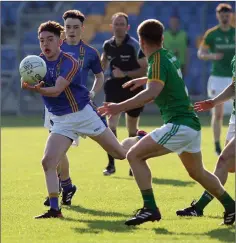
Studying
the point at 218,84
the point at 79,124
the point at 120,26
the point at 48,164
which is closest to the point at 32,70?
the point at 79,124

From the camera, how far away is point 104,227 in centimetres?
840

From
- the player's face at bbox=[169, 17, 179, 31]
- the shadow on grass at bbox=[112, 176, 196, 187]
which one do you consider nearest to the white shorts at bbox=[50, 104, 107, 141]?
the shadow on grass at bbox=[112, 176, 196, 187]

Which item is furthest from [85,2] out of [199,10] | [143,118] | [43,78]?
[43,78]

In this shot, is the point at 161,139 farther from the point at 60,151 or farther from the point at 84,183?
the point at 84,183

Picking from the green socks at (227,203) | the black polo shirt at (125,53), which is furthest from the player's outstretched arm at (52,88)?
the black polo shirt at (125,53)

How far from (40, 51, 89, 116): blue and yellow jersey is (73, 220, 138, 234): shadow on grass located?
1.28 metres

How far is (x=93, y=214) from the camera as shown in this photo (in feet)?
30.5

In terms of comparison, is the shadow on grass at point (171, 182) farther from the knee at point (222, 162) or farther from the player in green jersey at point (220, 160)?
the knee at point (222, 162)

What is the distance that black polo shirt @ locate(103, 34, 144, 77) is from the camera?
13413mm

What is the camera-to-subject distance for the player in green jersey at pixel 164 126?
8.16 meters

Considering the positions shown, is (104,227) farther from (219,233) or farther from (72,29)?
(72,29)

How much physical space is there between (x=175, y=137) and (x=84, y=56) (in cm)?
300

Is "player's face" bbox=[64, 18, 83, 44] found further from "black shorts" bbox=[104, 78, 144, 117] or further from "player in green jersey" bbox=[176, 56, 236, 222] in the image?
"black shorts" bbox=[104, 78, 144, 117]

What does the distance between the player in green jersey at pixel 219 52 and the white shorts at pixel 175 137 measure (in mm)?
7454
